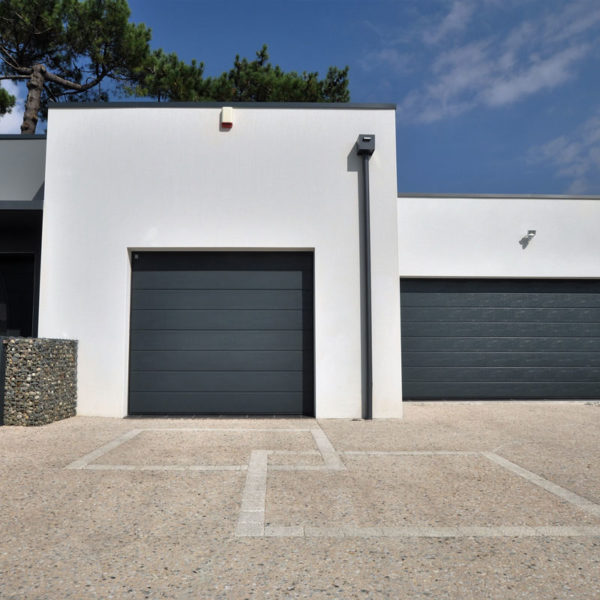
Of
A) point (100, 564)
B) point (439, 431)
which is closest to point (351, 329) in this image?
point (439, 431)

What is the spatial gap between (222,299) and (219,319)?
0.29m

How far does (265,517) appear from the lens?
9.55ft

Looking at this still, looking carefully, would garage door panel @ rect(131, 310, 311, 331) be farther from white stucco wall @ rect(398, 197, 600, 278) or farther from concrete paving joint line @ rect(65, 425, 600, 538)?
white stucco wall @ rect(398, 197, 600, 278)

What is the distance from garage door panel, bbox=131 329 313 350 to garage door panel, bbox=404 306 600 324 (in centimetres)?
258

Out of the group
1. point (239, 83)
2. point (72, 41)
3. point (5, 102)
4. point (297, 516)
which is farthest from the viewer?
point (239, 83)

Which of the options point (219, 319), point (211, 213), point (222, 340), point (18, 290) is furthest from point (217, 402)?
point (18, 290)

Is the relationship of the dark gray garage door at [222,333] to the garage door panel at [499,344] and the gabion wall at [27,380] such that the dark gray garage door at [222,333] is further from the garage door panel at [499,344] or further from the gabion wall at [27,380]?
the garage door panel at [499,344]

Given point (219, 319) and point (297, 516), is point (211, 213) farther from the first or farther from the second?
point (297, 516)

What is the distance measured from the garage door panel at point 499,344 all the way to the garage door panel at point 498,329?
0.07 m

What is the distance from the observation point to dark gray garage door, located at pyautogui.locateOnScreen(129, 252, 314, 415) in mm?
6859

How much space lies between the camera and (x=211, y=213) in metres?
6.92

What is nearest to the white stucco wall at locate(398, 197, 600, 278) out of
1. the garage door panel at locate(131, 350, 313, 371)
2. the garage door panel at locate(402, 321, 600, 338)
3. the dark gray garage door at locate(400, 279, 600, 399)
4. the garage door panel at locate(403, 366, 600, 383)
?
the dark gray garage door at locate(400, 279, 600, 399)

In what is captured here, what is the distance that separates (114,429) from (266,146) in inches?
171

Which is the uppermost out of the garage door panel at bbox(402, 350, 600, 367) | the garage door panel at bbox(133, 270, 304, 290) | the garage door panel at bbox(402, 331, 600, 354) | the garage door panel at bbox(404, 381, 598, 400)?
the garage door panel at bbox(133, 270, 304, 290)
